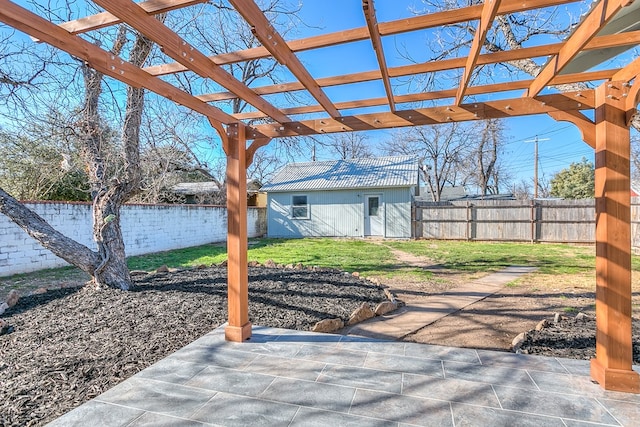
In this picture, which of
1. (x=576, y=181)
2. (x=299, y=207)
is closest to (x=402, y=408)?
(x=299, y=207)

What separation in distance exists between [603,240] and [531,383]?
109 cm

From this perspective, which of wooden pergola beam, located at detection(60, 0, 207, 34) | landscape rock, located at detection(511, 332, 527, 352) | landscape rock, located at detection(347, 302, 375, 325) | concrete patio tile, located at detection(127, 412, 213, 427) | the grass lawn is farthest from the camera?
the grass lawn

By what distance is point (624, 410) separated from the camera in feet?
6.41

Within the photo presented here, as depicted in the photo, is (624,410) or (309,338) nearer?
(624,410)

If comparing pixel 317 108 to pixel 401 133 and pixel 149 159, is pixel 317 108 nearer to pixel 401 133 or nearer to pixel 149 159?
pixel 149 159

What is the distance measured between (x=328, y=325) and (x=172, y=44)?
111 inches

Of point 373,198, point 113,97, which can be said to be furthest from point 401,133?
point 113,97

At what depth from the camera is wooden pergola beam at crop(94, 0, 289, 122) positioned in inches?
60.7

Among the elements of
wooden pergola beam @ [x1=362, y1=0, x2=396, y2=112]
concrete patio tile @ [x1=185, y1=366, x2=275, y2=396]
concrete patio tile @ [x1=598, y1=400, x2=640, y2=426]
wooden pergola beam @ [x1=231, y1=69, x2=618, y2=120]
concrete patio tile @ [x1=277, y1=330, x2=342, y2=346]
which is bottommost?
concrete patio tile @ [x1=277, y1=330, x2=342, y2=346]

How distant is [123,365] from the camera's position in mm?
2562

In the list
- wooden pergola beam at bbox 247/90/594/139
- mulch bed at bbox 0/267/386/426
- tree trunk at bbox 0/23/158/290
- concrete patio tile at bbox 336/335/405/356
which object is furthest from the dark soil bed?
tree trunk at bbox 0/23/158/290

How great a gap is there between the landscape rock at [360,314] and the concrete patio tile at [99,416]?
7.62 feet

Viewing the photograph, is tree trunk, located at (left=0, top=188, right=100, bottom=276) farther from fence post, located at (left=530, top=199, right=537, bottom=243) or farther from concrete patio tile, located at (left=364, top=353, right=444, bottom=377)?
fence post, located at (left=530, top=199, right=537, bottom=243)

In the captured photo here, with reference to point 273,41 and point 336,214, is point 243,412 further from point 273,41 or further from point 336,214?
point 336,214
